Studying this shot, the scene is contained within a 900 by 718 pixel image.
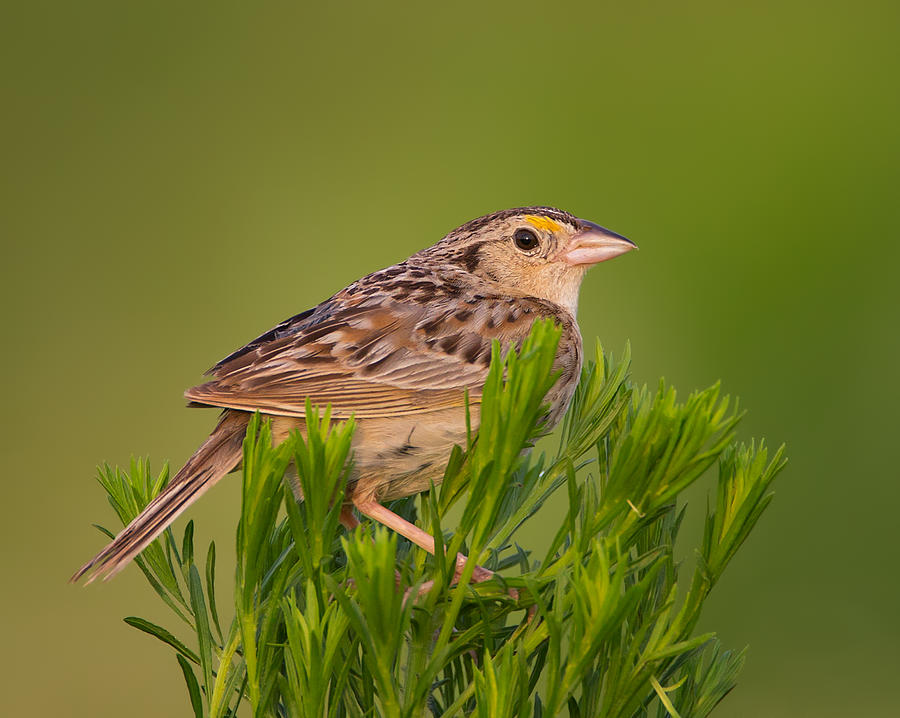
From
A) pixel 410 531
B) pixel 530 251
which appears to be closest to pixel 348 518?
pixel 410 531

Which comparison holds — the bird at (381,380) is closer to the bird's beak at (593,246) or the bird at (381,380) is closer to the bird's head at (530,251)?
the bird's beak at (593,246)

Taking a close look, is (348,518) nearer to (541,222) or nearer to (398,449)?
(398,449)

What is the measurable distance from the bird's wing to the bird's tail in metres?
0.06

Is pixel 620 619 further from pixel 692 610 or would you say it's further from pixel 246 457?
pixel 246 457

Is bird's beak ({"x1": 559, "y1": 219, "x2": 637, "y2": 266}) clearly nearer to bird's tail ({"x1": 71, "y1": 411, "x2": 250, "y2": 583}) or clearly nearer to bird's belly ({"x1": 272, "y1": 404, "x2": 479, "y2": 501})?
bird's belly ({"x1": 272, "y1": 404, "x2": 479, "y2": 501})

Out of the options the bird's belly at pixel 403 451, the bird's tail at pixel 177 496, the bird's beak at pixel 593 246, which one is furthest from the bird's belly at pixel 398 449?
the bird's beak at pixel 593 246

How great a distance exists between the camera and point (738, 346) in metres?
3.43

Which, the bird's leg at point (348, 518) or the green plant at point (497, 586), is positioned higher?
the green plant at point (497, 586)

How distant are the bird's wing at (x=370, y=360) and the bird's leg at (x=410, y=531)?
205 mm

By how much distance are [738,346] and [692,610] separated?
2345 mm

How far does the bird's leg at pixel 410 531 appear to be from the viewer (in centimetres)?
143

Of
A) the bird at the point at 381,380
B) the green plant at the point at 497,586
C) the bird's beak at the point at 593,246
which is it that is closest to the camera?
the green plant at the point at 497,586

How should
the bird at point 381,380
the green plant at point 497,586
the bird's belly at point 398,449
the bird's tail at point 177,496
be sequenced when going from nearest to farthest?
the green plant at point 497,586 < the bird's tail at point 177,496 < the bird at point 381,380 < the bird's belly at point 398,449

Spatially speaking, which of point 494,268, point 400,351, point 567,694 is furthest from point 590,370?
point 494,268
